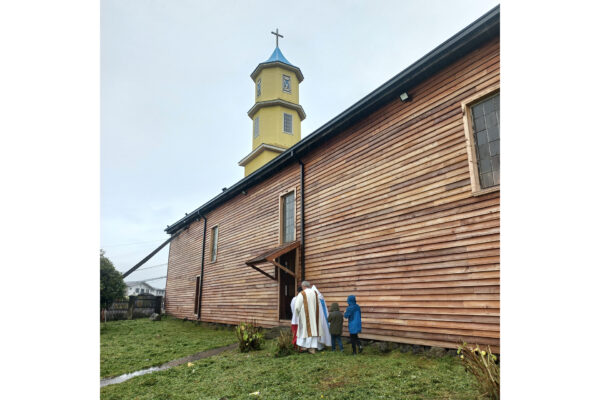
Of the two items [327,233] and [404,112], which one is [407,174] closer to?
[404,112]

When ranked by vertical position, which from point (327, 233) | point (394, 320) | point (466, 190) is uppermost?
point (466, 190)

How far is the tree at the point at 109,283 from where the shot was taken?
765 inches

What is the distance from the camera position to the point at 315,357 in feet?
27.7

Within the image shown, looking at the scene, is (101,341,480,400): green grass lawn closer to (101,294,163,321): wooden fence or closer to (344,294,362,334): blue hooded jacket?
(344,294,362,334): blue hooded jacket

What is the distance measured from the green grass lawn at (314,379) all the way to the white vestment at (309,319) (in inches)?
14.7

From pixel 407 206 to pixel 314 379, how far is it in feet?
14.5

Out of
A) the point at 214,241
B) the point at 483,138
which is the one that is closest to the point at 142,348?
the point at 214,241

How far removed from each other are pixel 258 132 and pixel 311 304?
17961 mm

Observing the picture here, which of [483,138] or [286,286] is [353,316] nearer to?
[483,138]

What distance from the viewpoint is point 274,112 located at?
992 inches

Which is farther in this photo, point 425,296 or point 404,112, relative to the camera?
point 404,112

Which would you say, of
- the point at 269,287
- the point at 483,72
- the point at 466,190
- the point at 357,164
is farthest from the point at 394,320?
the point at 269,287

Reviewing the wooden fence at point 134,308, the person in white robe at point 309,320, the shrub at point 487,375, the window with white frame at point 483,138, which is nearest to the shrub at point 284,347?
the person in white robe at point 309,320

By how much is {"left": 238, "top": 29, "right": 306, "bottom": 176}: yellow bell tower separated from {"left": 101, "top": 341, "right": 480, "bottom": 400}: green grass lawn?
57.1 ft
